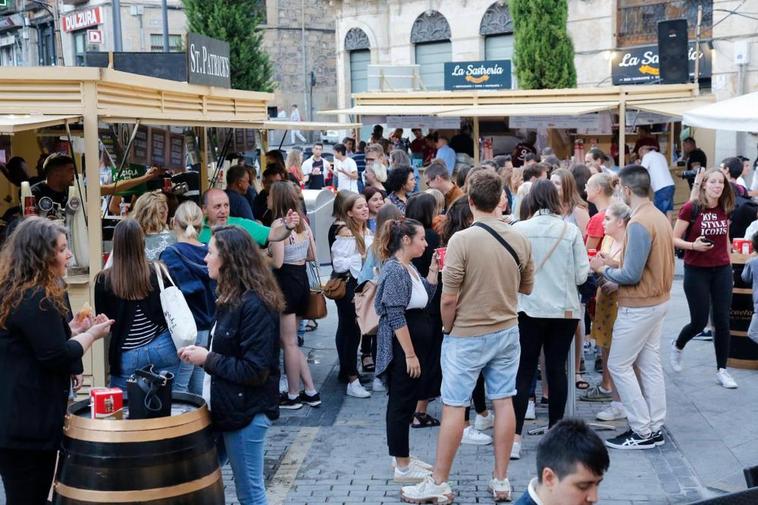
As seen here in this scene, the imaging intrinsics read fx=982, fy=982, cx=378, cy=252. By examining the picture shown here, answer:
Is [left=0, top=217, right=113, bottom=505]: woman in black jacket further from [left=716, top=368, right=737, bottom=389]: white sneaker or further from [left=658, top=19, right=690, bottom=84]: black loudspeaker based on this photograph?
[left=658, top=19, right=690, bottom=84]: black loudspeaker

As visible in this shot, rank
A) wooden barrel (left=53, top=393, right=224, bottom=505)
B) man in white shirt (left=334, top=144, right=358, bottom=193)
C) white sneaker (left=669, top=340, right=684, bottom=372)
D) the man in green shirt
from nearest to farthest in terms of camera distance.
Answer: wooden barrel (left=53, top=393, right=224, bottom=505) < the man in green shirt < white sneaker (left=669, top=340, right=684, bottom=372) < man in white shirt (left=334, top=144, right=358, bottom=193)

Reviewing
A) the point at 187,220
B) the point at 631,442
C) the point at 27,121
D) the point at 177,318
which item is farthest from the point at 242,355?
the point at 631,442

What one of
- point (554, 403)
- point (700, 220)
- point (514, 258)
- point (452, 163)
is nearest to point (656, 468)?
point (554, 403)

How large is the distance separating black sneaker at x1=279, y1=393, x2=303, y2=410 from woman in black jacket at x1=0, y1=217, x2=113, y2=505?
3378 millimetres

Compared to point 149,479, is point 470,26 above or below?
above

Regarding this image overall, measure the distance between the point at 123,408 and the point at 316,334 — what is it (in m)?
6.17

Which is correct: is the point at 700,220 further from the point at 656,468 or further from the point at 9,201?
the point at 9,201

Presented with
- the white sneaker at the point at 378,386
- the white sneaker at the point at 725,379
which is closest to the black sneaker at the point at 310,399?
the white sneaker at the point at 378,386

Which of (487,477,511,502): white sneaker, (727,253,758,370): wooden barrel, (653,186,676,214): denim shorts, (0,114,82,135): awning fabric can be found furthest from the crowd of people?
(653,186,676,214): denim shorts

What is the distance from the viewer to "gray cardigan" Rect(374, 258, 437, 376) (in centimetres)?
603

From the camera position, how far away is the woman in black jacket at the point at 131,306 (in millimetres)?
5555

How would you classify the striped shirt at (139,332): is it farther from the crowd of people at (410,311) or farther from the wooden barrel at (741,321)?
the wooden barrel at (741,321)

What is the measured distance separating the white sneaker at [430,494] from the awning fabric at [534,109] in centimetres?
967

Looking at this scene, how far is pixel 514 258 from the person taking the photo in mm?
5777
